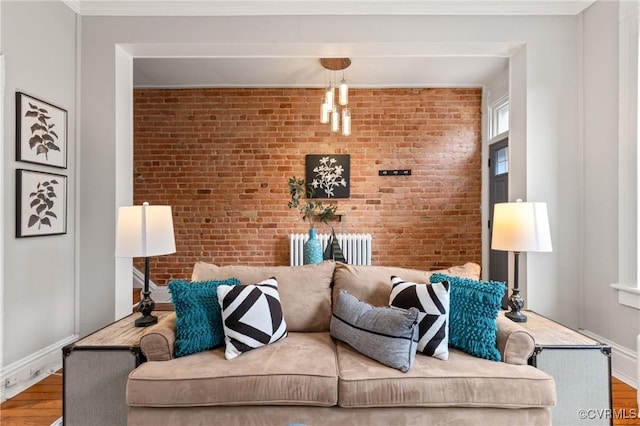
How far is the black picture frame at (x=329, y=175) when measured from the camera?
437cm

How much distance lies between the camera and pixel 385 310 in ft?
5.72

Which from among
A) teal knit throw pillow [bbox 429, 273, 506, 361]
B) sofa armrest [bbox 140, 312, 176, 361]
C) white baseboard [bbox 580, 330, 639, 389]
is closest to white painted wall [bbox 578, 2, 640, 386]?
white baseboard [bbox 580, 330, 639, 389]

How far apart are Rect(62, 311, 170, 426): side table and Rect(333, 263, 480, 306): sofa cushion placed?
3.78 ft

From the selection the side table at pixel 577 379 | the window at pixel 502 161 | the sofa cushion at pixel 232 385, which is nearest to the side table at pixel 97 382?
the sofa cushion at pixel 232 385

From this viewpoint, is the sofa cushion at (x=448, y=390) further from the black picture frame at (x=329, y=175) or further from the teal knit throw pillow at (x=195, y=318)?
the black picture frame at (x=329, y=175)

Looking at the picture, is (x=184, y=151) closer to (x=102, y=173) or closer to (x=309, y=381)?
(x=102, y=173)

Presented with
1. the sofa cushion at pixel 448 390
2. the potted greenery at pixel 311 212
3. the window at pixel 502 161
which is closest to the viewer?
the sofa cushion at pixel 448 390

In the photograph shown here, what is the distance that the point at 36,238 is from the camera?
2.39m

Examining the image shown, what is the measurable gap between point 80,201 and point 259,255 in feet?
6.90

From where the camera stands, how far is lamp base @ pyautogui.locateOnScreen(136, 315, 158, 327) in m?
1.99

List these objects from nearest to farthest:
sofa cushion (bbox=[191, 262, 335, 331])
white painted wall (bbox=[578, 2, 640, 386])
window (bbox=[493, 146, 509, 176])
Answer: sofa cushion (bbox=[191, 262, 335, 331]) → white painted wall (bbox=[578, 2, 640, 386]) → window (bbox=[493, 146, 509, 176])

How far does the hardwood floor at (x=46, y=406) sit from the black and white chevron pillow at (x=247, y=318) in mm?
1181

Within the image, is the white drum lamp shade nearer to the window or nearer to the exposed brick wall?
the window

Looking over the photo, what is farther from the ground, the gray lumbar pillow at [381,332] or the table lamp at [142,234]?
the table lamp at [142,234]
